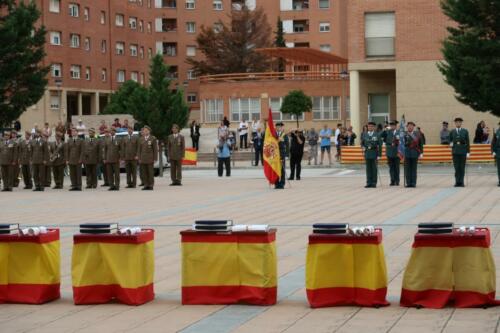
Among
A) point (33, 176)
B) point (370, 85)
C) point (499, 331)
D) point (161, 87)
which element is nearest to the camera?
point (499, 331)

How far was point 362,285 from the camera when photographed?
35.6 ft

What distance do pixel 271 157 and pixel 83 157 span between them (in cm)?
653

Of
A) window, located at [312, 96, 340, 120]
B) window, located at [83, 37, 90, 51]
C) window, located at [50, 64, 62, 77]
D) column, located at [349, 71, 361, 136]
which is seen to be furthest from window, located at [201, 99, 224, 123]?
column, located at [349, 71, 361, 136]

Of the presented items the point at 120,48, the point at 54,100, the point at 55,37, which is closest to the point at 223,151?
the point at 54,100

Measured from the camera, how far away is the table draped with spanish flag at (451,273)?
10.7 metres

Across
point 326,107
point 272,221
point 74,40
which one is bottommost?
point 272,221

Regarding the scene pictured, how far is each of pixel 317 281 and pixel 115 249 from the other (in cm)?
215

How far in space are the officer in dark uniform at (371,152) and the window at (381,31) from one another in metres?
20.7

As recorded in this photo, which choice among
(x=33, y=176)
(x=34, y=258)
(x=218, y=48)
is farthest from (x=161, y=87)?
(x=34, y=258)

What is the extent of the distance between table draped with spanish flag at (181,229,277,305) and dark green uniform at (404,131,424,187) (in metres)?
20.3

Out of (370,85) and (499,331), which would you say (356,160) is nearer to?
(370,85)

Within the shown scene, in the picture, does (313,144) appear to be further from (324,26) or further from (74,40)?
(324,26)

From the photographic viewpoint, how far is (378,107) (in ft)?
183

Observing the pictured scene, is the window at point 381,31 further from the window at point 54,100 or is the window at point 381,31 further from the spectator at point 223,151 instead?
the window at point 54,100
